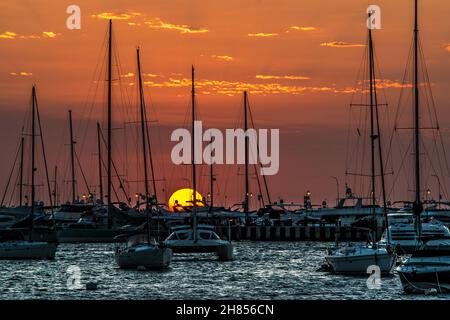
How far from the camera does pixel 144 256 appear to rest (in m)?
64.2

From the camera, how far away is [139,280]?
56875 mm

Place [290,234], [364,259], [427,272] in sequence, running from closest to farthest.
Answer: [427,272] → [364,259] → [290,234]

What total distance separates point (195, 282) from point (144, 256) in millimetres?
7947

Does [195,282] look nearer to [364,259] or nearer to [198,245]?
[364,259]

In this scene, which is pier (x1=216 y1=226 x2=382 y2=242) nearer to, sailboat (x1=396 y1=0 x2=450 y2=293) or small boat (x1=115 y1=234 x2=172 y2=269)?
small boat (x1=115 y1=234 x2=172 y2=269)

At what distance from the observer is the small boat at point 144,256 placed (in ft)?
211

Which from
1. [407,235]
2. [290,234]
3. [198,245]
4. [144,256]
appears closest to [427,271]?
[144,256]

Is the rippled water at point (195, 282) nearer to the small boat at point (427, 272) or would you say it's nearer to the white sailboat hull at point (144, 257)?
the small boat at point (427, 272)

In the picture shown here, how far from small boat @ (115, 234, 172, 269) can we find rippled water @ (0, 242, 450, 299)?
815 millimetres

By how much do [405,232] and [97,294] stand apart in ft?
115

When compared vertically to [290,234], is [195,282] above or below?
above

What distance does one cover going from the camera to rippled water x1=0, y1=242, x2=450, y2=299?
156ft

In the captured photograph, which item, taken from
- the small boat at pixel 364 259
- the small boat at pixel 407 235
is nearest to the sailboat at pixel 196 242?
the small boat at pixel 407 235
